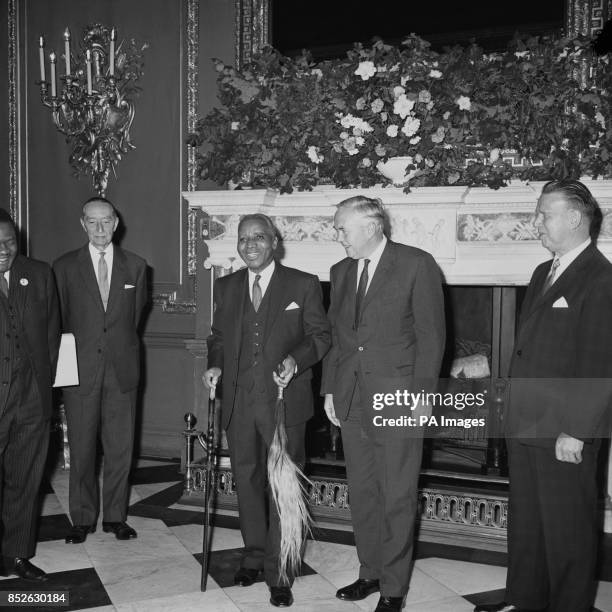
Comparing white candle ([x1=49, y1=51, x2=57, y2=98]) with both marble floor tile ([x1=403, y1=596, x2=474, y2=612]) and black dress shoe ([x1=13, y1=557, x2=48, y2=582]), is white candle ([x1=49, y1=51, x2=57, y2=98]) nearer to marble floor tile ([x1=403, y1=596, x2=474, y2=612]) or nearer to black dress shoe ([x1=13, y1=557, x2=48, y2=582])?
black dress shoe ([x1=13, y1=557, x2=48, y2=582])

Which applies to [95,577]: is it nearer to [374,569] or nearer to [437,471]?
[374,569]

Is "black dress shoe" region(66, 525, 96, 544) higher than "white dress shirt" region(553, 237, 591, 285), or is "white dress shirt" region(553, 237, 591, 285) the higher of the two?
"white dress shirt" region(553, 237, 591, 285)

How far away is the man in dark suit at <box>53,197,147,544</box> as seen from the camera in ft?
11.9

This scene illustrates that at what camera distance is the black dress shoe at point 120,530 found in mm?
3598

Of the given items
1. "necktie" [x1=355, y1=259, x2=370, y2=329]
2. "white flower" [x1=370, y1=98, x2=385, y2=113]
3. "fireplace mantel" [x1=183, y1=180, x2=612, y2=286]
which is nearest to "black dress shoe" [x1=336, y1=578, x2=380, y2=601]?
"necktie" [x1=355, y1=259, x2=370, y2=329]

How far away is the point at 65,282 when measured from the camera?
3658mm

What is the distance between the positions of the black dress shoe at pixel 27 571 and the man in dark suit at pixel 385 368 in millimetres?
1287

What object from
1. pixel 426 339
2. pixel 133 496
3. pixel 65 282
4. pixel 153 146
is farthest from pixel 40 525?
pixel 153 146

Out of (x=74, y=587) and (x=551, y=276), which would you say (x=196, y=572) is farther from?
(x=551, y=276)

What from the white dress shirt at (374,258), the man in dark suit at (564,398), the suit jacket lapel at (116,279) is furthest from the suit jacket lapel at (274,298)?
the suit jacket lapel at (116,279)

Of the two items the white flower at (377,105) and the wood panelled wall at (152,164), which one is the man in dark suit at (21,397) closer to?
the white flower at (377,105)

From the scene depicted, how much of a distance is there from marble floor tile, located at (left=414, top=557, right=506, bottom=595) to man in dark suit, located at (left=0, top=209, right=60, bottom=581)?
5.26 feet

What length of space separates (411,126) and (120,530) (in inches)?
94.4

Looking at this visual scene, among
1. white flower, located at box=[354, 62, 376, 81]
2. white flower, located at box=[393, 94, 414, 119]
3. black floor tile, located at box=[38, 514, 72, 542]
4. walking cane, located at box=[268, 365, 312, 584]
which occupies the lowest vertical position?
black floor tile, located at box=[38, 514, 72, 542]
